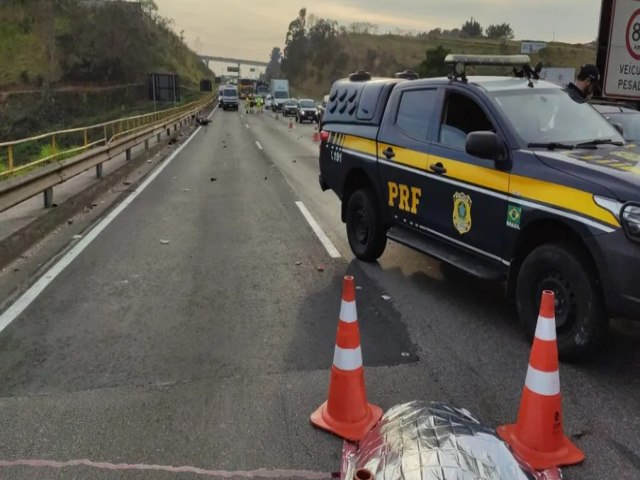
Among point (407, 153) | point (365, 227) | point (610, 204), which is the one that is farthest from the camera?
point (365, 227)

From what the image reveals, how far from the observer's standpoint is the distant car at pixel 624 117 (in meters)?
7.98

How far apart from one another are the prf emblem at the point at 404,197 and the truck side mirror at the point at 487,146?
1122 millimetres

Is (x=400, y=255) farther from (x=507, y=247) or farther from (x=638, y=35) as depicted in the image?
(x=638, y=35)

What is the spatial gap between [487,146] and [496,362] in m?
1.61

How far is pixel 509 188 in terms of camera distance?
4.73 meters

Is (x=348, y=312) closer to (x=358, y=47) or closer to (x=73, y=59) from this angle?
(x=73, y=59)

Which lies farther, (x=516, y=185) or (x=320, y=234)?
(x=320, y=234)

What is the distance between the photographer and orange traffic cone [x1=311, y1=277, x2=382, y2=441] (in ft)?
11.8

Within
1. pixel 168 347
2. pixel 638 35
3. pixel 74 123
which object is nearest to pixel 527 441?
pixel 168 347

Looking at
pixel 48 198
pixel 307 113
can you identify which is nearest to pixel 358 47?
pixel 307 113

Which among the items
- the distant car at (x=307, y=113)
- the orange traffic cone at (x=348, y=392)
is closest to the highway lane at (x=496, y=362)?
the orange traffic cone at (x=348, y=392)

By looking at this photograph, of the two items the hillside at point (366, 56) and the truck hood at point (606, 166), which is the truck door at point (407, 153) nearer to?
the truck hood at point (606, 166)

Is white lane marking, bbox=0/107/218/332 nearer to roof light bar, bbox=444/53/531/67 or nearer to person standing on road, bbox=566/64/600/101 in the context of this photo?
roof light bar, bbox=444/53/531/67

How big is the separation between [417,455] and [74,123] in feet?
216
